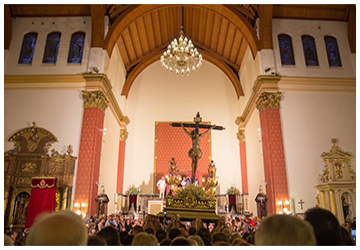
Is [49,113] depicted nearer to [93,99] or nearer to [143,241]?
[93,99]

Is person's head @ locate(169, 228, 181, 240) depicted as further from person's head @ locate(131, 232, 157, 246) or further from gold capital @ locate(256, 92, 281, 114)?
gold capital @ locate(256, 92, 281, 114)

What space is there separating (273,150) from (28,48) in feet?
42.3

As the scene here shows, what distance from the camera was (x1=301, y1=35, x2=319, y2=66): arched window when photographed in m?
14.2

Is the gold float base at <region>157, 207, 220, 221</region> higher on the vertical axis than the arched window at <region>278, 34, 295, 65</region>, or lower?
lower

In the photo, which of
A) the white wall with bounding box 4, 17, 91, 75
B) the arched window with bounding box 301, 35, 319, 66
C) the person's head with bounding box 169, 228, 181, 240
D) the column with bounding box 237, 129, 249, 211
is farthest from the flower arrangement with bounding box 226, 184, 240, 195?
the person's head with bounding box 169, 228, 181, 240

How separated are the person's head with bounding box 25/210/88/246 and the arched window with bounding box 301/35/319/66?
14770 millimetres

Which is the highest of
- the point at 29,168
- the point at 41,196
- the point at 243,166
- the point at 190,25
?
the point at 190,25

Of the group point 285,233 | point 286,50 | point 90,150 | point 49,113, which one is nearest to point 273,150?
point 286,50

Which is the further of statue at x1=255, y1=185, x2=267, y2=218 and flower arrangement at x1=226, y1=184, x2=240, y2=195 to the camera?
flower arrangement at x1=226, y1=184, x2=240, y2=195

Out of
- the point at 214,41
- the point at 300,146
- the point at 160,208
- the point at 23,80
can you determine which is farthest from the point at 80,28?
the point at 300,146

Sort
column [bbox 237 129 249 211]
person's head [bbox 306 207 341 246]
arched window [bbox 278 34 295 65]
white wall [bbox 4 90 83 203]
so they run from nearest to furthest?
person's head [bbox 306 207 341 246] < white wall [bbox 4 90 83 203] < arched window [bbox 278 34 295 65] < column [bbox 237 129 249 211]

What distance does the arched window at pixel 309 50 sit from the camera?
46.4ft

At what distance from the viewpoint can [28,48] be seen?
566 inches

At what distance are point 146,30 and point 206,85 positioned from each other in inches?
227
